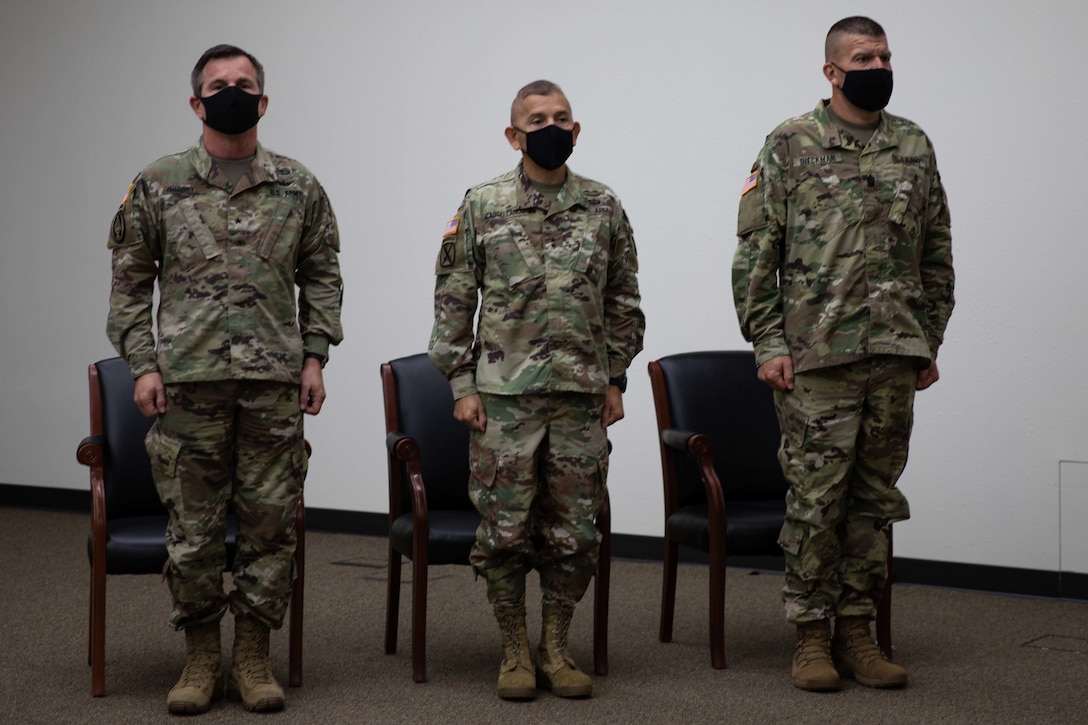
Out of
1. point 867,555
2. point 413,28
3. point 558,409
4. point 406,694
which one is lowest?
point 406,694

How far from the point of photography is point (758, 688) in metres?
3.18

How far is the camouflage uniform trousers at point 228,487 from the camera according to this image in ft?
9.72

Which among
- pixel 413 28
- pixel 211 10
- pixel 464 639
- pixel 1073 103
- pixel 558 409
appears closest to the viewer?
pixel 558 409

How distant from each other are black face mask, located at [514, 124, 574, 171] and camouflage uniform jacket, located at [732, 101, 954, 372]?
20.6 inches

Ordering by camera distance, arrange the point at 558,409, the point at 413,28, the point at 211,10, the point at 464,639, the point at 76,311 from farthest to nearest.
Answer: the point at 76,311
the point at 211,10
the point at 413,28
the point at 464,639
the point at 558,409

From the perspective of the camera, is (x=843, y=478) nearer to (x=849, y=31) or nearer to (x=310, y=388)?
(x=849, y=31)

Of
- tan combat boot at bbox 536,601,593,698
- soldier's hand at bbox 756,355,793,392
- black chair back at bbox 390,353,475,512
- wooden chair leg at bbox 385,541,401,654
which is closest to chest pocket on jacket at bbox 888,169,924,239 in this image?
soldier's hand at bbox 756,355,793,392

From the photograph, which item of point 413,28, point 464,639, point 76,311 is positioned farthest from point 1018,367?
point 76,311

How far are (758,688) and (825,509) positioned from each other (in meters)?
0.51

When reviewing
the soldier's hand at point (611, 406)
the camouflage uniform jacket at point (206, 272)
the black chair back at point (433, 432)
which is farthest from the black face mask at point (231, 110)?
the soldier's hand at point (611, 406)

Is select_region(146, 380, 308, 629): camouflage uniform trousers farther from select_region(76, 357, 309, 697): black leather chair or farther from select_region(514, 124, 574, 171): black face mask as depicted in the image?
select_region(514, 124, 574, 171): black face mask

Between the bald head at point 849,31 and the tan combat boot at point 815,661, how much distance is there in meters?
1.49

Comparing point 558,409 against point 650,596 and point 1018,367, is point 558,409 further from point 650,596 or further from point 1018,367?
point 1018,367

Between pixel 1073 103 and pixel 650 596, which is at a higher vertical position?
pixel 1073 103
